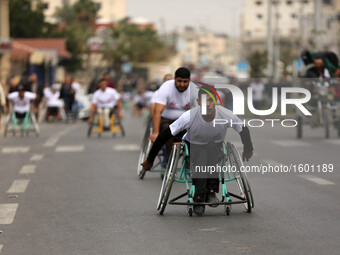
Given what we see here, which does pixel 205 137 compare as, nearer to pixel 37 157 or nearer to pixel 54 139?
pixel 37 157

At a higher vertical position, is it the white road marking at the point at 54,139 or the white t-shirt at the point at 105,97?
the white t-shirt at the point at 105,97

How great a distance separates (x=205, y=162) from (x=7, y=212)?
2.19m

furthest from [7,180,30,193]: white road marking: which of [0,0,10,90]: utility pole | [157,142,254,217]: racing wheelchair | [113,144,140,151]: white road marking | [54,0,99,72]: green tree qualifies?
[54,0,99,72]: green tree

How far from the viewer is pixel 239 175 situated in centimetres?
1077

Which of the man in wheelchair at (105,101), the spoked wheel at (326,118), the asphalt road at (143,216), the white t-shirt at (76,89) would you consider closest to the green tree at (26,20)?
the white t-shirt at (76,89)

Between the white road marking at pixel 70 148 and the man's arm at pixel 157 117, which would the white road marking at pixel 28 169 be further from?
the white road marking at pixel 70 148

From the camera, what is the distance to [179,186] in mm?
14023

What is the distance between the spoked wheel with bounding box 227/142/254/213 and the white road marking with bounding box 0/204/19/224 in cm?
230

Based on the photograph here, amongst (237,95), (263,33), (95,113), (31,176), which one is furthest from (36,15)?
(263,33)

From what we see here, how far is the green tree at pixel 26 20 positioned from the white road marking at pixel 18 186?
2433 inches

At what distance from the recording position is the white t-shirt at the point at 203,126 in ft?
34.8

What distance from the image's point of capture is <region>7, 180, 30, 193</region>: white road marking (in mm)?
13594

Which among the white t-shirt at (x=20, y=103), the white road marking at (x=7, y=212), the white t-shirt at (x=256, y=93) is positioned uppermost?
the white t-shirt at (x=256, y=93)

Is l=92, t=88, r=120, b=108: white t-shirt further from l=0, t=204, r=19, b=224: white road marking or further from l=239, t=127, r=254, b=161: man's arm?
l=239, t=127, r=254, b=161: man's arm
